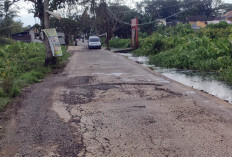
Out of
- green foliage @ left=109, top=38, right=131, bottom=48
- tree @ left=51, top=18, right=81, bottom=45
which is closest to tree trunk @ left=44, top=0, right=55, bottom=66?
green foliage @ left=109, top=38, right=131, bottom=48

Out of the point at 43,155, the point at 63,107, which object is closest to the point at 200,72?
the point at 63,107

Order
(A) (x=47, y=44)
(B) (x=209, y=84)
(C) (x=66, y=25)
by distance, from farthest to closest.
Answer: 1. (C) (x=66, y=25)
2. (A) (x=47, y=44)
3. (B) (x=209, y=84)

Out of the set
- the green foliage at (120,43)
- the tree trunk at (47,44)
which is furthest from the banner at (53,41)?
the green foliage at (120,43)

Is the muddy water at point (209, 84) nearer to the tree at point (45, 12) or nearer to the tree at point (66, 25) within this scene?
the tree at point (45, 12)

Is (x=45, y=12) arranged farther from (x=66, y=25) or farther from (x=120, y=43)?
(x=66, y=25)

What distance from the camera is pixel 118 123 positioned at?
561 cm

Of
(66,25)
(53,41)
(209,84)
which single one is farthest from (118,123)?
(66,25)

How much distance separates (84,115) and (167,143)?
2.25 m

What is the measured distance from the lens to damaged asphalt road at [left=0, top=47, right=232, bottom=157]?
440 cm

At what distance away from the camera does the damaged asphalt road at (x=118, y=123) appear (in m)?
4.40

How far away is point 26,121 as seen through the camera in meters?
Answer: 5.95

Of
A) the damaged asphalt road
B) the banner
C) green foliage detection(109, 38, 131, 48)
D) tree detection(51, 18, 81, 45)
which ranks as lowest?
the damaged asphalt road

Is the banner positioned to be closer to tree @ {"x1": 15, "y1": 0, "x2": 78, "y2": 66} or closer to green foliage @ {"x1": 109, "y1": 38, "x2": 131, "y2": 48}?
tree @ {"x1": 15, "y1": 0, "x2": 78, "y2": 66}

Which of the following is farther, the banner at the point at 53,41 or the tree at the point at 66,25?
the tree at the point at 66,25
